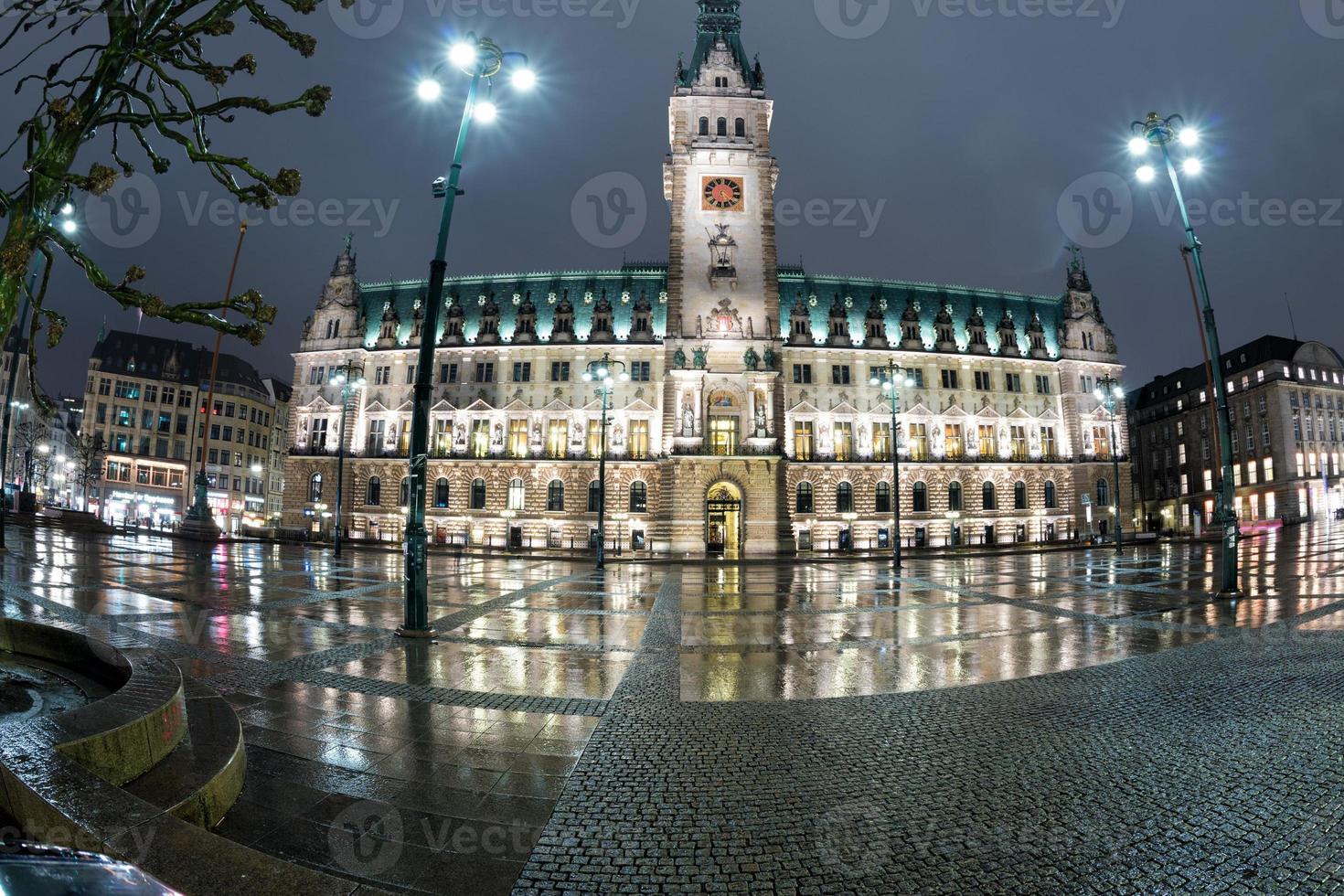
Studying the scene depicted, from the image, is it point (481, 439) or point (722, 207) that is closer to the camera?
point (722, 207)

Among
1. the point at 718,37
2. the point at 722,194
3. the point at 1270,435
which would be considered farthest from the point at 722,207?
the point at 1270,435

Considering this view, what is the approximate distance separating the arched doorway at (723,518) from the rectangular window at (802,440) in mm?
8599

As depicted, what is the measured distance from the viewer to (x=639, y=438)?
165ft

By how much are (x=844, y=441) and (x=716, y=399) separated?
1274 centimetres

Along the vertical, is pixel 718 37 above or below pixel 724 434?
above

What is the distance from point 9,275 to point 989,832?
6506 millimetres

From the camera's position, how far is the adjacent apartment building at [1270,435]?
209 ft

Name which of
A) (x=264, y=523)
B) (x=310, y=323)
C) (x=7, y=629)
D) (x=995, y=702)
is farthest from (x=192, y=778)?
(x=264, y=523)

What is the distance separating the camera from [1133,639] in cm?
985

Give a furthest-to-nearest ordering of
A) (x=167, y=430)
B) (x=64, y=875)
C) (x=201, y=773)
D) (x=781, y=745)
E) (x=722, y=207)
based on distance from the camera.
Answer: (x=167, y=430) → (x=722, y=207) → (x=781, y=745) → (x=201, y=773) → (x=64, y=875)

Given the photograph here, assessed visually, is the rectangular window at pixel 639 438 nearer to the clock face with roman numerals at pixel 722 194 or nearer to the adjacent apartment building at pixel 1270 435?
the clock face with roman numerals at pixel 722 194

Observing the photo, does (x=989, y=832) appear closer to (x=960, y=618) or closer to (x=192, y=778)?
(x=192, y=778)

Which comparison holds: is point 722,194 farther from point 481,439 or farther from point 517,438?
point 481,439

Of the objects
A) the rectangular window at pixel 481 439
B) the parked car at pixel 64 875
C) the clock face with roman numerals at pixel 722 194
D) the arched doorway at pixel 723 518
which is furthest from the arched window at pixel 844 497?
the parked car at pixel 64 875
